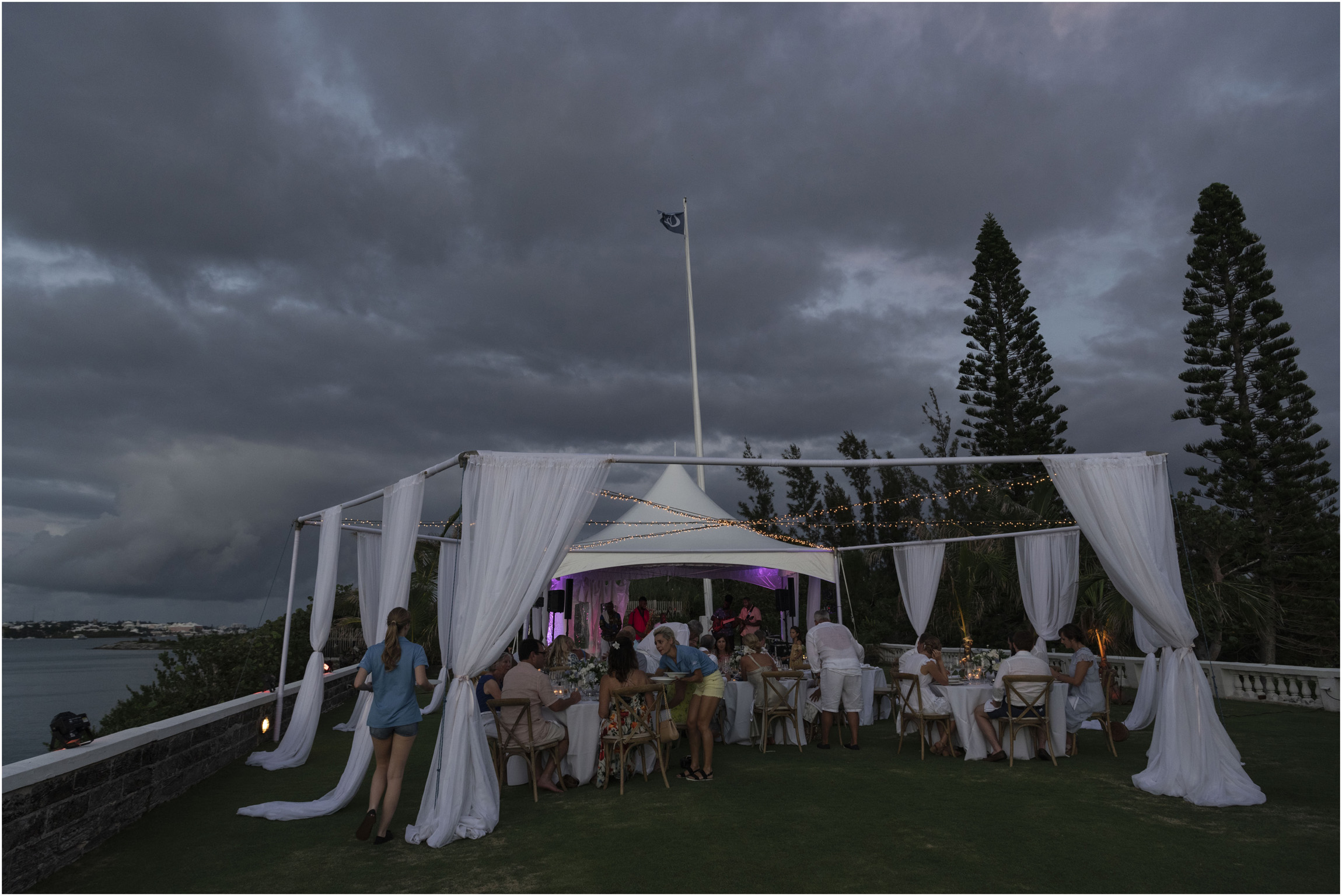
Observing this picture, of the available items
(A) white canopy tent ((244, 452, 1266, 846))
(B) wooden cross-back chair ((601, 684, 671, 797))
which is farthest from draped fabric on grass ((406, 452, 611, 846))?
(B) wooden cross-back chair ((601, 684, 671, 797))

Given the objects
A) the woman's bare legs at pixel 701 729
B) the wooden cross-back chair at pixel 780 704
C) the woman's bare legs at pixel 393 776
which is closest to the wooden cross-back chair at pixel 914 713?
the wooden cross-back chair at pixel 780 704

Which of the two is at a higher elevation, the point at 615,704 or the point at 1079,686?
the point at 615,704

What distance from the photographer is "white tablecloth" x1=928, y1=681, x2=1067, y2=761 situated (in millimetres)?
6508

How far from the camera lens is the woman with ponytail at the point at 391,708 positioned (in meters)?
4.32

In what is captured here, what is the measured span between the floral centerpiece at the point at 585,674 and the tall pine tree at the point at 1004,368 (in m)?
15.6

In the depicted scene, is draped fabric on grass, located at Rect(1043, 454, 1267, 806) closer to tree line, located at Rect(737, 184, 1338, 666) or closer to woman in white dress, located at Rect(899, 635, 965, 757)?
woman in white dress, located at Rect(899, 635, 965, 757)

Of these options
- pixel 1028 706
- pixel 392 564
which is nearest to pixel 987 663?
pixel 1028 706

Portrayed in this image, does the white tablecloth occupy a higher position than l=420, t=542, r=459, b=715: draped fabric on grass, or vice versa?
l=420, t=542, r=459, b=715: draped fabric on grass

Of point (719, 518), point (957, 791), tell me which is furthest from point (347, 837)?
point (719, 518)

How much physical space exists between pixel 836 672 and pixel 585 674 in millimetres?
2356

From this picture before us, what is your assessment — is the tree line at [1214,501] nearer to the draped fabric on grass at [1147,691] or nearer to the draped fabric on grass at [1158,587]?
the draped fabric on grass at [1147,691]

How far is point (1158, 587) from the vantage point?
5.33 meters

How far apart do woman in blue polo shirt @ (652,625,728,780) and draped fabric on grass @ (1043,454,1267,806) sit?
2.91 m

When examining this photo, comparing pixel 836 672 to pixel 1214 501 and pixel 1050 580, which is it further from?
pixel 1214 501
